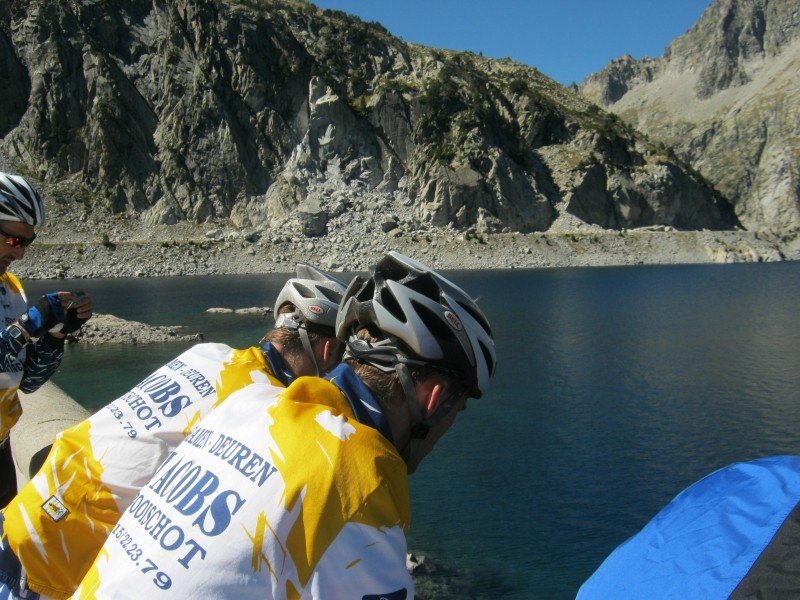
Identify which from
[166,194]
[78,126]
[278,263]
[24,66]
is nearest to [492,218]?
[278,263]

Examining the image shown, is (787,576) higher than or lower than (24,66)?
lower

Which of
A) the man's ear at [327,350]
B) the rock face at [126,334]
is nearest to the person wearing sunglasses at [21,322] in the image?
the man's ear at [327,350]

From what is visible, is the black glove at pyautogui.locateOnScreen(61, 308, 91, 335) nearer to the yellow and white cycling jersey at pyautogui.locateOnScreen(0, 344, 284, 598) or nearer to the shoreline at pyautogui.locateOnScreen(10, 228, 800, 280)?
the yellow and white cycling jersey at pyautogui.locateOnScreen(0, 344, 284, 598)

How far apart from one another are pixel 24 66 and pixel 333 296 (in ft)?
481

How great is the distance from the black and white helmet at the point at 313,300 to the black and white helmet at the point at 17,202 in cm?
172

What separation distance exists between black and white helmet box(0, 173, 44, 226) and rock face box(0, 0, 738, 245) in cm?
11015

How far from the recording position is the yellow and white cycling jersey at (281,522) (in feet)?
5.92

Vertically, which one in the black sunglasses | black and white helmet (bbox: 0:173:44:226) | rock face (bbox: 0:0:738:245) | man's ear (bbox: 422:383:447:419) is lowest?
the black sunglasses

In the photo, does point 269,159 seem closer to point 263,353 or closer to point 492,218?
point 492,218

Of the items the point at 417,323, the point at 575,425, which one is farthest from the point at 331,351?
Answer: the point at 575,425

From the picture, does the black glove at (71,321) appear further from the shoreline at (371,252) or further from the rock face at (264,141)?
the rock face at (264,141)

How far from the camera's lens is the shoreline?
101688 millimetres

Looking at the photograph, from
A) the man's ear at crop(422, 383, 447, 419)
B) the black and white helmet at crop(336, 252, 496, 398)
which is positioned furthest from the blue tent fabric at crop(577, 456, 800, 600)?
the man's ear at crop(422, 383, 447, 419)

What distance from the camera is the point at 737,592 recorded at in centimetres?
221
